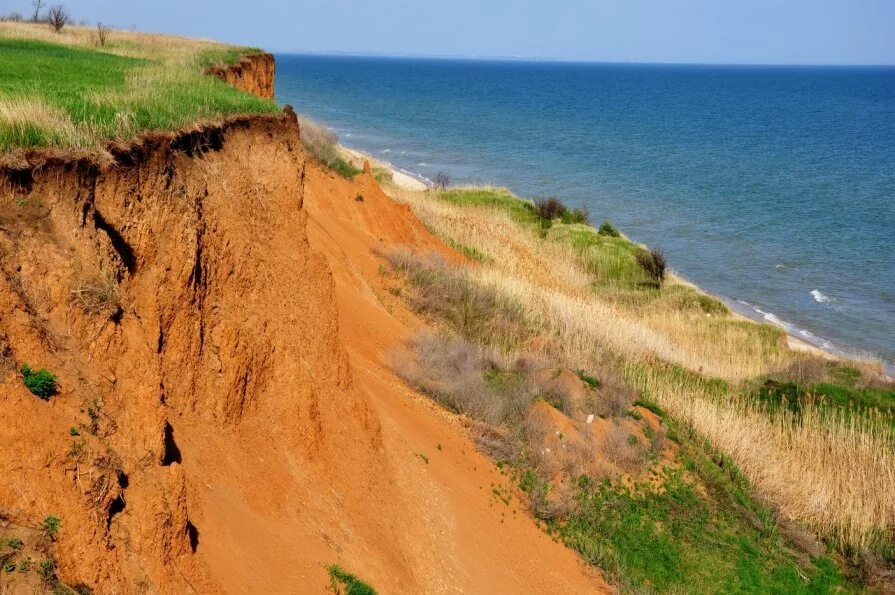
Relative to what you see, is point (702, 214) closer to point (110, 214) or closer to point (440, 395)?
point (440, 395)

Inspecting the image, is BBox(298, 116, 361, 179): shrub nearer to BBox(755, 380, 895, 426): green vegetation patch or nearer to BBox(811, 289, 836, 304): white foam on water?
BBox(755, 380, 895, 426): green vegetation patch

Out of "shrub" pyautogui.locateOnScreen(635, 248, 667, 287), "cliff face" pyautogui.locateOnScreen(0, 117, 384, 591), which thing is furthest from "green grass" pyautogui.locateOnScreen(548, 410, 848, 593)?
"shrub" pyautogui.locateOnScreen(635, 248, 667, 287)

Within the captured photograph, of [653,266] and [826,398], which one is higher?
[653,266]

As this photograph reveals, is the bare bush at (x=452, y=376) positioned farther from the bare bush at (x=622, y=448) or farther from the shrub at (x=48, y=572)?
the shrub at (x=48, y=572)

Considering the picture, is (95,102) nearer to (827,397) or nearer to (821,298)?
(827,397)

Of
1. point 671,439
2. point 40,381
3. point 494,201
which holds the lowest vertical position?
point 671,439

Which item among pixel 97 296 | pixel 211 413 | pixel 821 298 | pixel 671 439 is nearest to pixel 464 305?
pixel 671 439

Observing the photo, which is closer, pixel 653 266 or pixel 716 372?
pixel 716 372

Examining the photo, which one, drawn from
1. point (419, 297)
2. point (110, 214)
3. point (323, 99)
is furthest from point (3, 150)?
point (323, 99)

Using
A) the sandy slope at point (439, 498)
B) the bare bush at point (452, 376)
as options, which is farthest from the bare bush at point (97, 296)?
the bare bush at point (452, 376)
